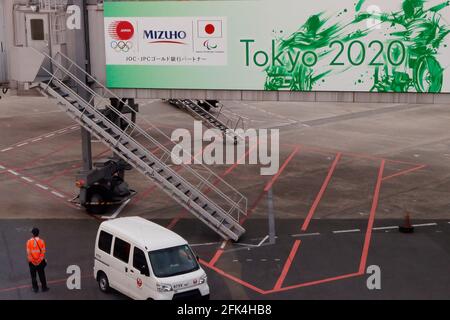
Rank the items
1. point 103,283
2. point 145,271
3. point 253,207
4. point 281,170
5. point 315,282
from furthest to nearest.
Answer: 1. point 281,170
2. point 253,207
3. point 315,282
4. point 103,283
5. point 145,271

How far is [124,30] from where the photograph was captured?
2931 centimetres

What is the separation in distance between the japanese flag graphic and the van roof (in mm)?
9805

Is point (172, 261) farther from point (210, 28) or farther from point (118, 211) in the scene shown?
point (210, 28)

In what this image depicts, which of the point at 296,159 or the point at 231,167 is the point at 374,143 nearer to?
the point at 296,159

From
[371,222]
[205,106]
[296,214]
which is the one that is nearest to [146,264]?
[296,214]

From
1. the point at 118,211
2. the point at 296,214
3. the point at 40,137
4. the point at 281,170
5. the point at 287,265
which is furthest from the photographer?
the point at 40,137

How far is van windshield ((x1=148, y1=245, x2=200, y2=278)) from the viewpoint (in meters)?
19.8

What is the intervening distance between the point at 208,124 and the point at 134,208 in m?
15.4

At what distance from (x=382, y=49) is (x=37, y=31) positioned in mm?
13718

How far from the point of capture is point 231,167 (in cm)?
3819

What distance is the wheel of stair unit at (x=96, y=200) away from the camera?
1155 inches

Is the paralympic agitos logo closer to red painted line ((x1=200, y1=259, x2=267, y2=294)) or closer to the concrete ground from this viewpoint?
the concrete ground

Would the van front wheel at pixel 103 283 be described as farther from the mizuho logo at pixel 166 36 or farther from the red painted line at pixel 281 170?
the red painted line at pixel 281 170

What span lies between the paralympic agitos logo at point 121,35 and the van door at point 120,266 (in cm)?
1111
